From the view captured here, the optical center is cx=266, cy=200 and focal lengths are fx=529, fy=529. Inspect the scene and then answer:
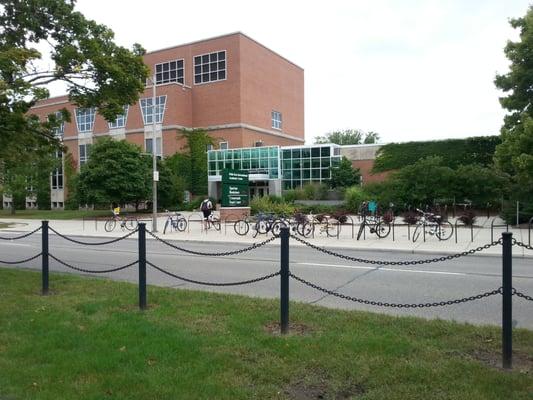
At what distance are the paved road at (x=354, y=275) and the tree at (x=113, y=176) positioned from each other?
25.5 meters

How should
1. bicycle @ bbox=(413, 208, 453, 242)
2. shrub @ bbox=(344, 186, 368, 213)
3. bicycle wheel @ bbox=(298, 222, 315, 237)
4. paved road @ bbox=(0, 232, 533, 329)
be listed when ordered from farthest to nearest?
shrub @ bbox=(344, 186, 368, 213) → bicycle wheel @ bbox=(298, 222, 315, 237) → bicycle @ bbox=(413, 208, 453, 242) → paved road @ bbox=(0, 232, 533, 329)

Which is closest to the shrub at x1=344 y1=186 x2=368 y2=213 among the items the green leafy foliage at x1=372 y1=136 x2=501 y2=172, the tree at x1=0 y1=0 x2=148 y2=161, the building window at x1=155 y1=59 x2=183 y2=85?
the green leafy foliage at x1=372 y1=136 x2=501 y2=172

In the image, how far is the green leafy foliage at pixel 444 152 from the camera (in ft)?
146

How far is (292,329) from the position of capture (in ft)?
20.4

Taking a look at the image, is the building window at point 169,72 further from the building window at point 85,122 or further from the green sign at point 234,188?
the green sign at point 234,188

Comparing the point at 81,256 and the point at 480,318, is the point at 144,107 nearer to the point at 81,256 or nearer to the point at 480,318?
the point at 81,256

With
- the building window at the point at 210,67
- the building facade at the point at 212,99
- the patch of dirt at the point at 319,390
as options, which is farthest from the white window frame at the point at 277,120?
the patch of dirt at the point at 319,390

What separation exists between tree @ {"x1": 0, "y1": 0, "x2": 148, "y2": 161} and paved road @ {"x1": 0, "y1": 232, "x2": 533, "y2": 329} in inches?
128

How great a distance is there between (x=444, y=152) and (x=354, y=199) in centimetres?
1273

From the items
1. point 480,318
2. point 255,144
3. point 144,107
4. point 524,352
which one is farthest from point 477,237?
point 144,107

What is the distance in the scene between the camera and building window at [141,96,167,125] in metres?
60.2

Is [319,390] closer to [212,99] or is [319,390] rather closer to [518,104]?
[518,104]

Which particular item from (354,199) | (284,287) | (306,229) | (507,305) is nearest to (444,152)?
(354,199)

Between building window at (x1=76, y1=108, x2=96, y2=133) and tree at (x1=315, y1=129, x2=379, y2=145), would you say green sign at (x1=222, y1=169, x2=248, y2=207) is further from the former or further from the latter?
tree at (x1=315, y1=129, x2=379, y2=145)
